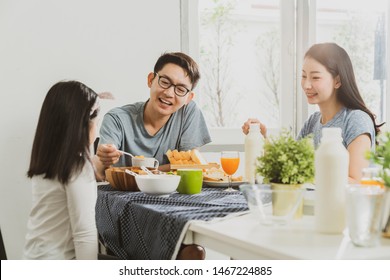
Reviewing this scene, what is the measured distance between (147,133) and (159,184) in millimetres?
647

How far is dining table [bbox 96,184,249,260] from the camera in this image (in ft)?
4.06

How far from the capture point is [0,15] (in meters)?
2.67

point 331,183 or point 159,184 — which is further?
point 159,184

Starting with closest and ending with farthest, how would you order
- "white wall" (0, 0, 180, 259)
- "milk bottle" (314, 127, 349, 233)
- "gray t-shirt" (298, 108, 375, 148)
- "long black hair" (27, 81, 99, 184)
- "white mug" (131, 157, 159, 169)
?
1. "milk bottle" (314, 127, 349, 233)
2. "long black hair" (27, 81, 99, 184)
3. "white mug" (131, 157, 159, 169)
4. "gray t-shirt" (298, 108, 375, 148)
5. "white wall" (0, 0, 180, 259)

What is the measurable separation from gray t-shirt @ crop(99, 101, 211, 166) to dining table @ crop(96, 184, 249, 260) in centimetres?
37

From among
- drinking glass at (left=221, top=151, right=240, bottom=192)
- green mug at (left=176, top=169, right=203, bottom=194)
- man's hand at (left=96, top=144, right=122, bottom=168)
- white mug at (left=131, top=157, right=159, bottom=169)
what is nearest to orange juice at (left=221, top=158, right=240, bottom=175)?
drinking glass at (left=221, top=151, right=240, bottom=192)

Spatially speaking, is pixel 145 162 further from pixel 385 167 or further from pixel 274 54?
pixel 274 54

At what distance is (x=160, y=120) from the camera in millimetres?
2213

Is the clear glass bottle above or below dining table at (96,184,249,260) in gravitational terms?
above

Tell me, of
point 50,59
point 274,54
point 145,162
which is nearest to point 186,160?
point 145,162

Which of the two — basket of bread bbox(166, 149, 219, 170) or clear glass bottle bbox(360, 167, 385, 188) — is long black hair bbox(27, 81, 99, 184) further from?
clear glass bottle bbox(360, 167, 385, 188)

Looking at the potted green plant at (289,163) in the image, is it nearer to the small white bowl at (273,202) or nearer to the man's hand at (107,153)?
the small white bowl at (273,202)

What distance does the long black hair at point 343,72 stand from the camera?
2.08 meters
